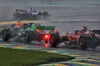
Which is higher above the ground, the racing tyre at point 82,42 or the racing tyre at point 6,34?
the racing tyre at point 6,34

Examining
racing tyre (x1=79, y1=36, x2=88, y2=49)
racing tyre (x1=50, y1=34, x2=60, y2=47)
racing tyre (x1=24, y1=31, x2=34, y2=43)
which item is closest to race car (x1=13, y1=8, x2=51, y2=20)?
racing tyre (x1=24, y1=31, x2=34, y2=43)

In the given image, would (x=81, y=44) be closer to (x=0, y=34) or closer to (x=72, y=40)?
(x=72, y=40)

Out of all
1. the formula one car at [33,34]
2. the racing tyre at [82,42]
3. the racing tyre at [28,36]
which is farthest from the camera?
the racing tyre at [28,36]

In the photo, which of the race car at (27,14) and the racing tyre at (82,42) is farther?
the race car at (27,14)

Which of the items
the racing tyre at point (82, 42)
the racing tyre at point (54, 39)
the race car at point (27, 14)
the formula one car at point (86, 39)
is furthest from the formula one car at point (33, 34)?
the race car at point (27, 14)

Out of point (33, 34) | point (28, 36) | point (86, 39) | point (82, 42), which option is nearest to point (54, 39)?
point (82, 42)

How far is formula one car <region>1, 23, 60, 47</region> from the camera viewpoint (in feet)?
85.4

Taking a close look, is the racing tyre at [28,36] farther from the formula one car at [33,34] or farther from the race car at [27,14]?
the race car at [27,14]

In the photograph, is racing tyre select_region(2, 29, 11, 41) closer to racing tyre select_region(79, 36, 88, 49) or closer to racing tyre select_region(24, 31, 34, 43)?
racing tyre select_region(24, 31, 34, 43)

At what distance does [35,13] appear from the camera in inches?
2232

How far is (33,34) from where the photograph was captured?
28.6 m

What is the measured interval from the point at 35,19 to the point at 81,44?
34.7m

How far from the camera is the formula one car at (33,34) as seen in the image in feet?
85.4

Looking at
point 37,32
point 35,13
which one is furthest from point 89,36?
point 35,13
